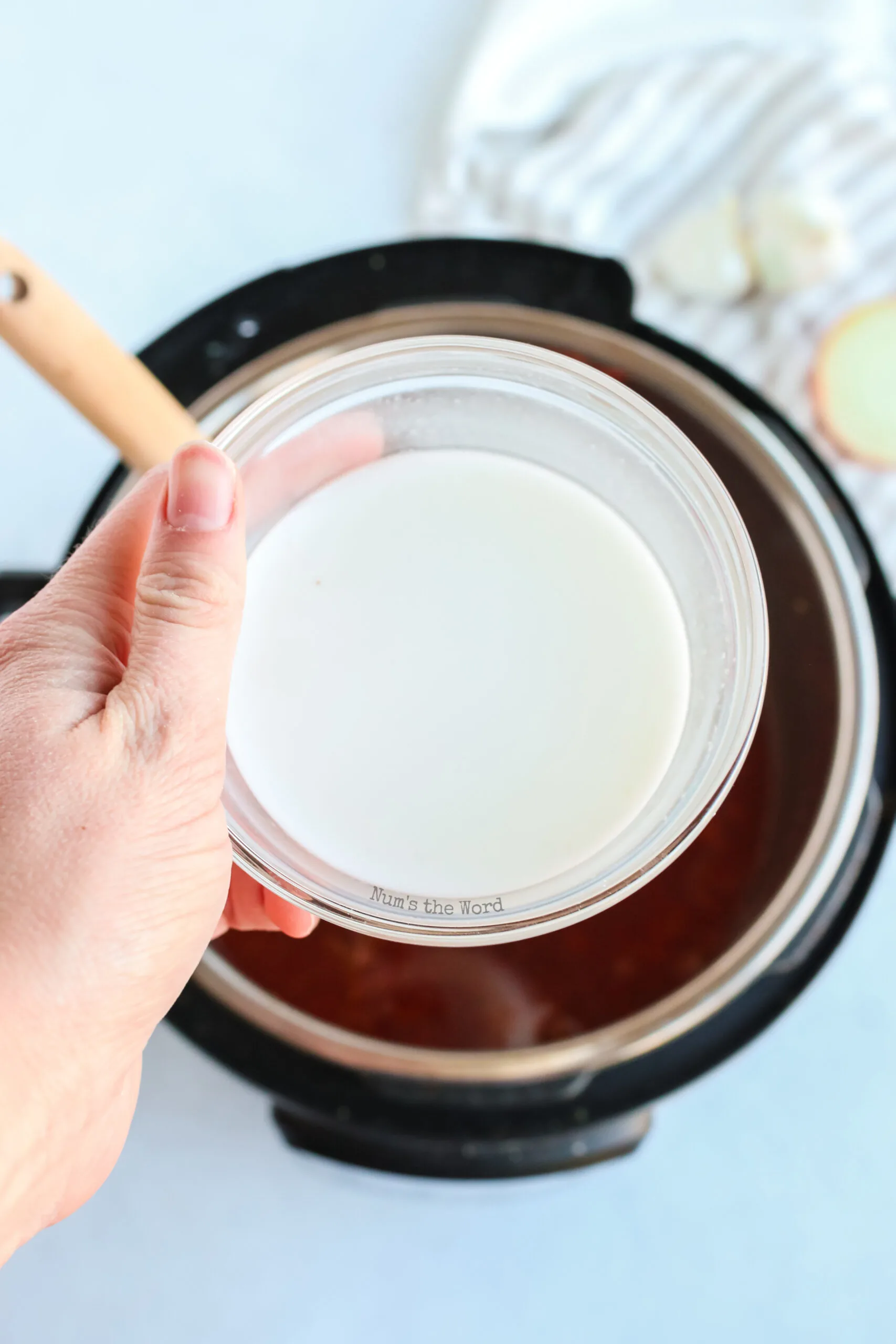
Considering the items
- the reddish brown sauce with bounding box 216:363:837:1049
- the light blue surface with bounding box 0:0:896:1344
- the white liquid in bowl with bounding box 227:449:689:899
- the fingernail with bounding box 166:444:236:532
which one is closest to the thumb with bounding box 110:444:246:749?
the fingernail with bounding box 166:444:236:532

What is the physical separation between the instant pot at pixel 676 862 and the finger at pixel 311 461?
0.08m

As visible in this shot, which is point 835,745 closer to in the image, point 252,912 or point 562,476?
point 562,476

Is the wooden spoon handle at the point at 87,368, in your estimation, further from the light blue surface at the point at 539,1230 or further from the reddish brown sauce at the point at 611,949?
the light blue surface at the point at 539,1230

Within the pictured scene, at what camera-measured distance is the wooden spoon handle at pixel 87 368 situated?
0.45m

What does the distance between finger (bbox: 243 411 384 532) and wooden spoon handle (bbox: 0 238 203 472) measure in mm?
55

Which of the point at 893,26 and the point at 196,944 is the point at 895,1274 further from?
the point at 893,26

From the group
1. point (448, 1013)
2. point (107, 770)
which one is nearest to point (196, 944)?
point (107, 770)

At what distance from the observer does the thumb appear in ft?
1.40

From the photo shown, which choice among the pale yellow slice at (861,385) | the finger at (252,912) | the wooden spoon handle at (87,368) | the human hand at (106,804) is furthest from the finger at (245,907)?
the pale yellow slice at (861,385)

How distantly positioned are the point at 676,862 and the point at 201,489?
378 millimetres

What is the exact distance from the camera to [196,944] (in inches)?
18.8

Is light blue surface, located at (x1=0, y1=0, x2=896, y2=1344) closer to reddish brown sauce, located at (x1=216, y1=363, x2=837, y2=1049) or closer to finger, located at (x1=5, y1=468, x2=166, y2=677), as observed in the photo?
reddish brown sauce, located at (x1=216, y1=363, x2=837, y2=1049)

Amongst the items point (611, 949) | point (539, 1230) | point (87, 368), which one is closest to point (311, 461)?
point (87, 368)

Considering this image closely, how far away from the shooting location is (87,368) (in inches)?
19.0
